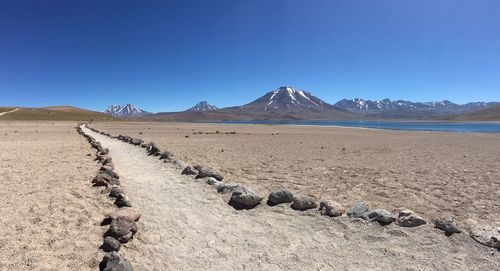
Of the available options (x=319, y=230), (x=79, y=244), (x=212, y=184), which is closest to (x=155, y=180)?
(x=212, y=184)

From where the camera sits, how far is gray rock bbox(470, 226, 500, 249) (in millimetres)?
6574

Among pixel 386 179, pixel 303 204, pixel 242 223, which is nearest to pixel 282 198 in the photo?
pixel 303 204

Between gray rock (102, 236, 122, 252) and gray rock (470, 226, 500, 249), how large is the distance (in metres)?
6.72

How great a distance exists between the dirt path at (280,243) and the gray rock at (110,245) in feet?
0.66

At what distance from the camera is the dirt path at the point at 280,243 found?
6102 millimetres

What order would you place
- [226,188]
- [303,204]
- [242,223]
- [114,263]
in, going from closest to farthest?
[114,263] < [242,223] < [303,204] < [226,188]

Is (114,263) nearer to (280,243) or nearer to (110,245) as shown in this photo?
(110,245)

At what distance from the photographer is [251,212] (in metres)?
8.94

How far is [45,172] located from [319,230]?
10.9 meters

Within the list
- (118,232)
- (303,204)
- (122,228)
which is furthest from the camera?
(303,204)

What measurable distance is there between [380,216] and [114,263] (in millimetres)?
5519

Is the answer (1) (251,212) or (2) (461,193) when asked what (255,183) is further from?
(2) (461,193)

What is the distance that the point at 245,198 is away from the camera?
9.31 metres

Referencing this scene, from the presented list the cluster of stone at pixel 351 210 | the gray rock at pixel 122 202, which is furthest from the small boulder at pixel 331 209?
the gray rock at pixel 122 202
